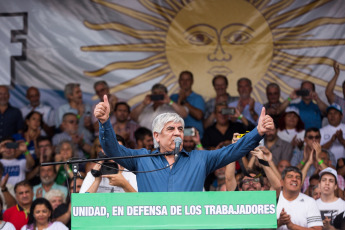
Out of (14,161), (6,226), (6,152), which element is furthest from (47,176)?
(6,226)

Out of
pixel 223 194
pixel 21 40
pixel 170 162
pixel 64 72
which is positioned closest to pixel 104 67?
pixel 64 72

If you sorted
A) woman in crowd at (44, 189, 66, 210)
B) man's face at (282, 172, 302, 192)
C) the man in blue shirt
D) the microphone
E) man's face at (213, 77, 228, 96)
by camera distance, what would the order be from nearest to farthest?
the microphone < the man in blue shirt < man's face at (282, 172, 302, 192) < woman in crowd at (44, 189, 66, 210) < man's face at (213, 77, 228, 96)

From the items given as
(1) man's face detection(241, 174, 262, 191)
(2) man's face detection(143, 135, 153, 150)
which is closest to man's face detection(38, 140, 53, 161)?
(2) man's face detection(143, 135, 153, 150)

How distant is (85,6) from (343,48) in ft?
11.8

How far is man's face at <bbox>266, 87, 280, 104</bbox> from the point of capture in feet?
29.0

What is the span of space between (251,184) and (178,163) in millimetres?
2329

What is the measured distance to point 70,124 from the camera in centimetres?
905

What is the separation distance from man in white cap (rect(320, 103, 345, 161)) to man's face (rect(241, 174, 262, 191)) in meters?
2.08

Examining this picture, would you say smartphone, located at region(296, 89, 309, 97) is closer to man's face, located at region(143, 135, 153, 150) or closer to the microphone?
man's face, located at region(143, 135, 153, 150)

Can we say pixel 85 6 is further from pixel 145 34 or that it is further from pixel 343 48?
pixel 343 48

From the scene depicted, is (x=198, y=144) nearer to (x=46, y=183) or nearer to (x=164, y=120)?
(x=46, y=183)

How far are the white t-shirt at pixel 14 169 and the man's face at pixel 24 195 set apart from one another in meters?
0.61

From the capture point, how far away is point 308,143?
26.3 ft

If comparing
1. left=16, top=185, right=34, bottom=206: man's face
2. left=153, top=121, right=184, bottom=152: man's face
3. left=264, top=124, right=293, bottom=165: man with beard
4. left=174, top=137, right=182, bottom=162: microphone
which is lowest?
left=174, top=137, right=182, bottom=162: microphone
